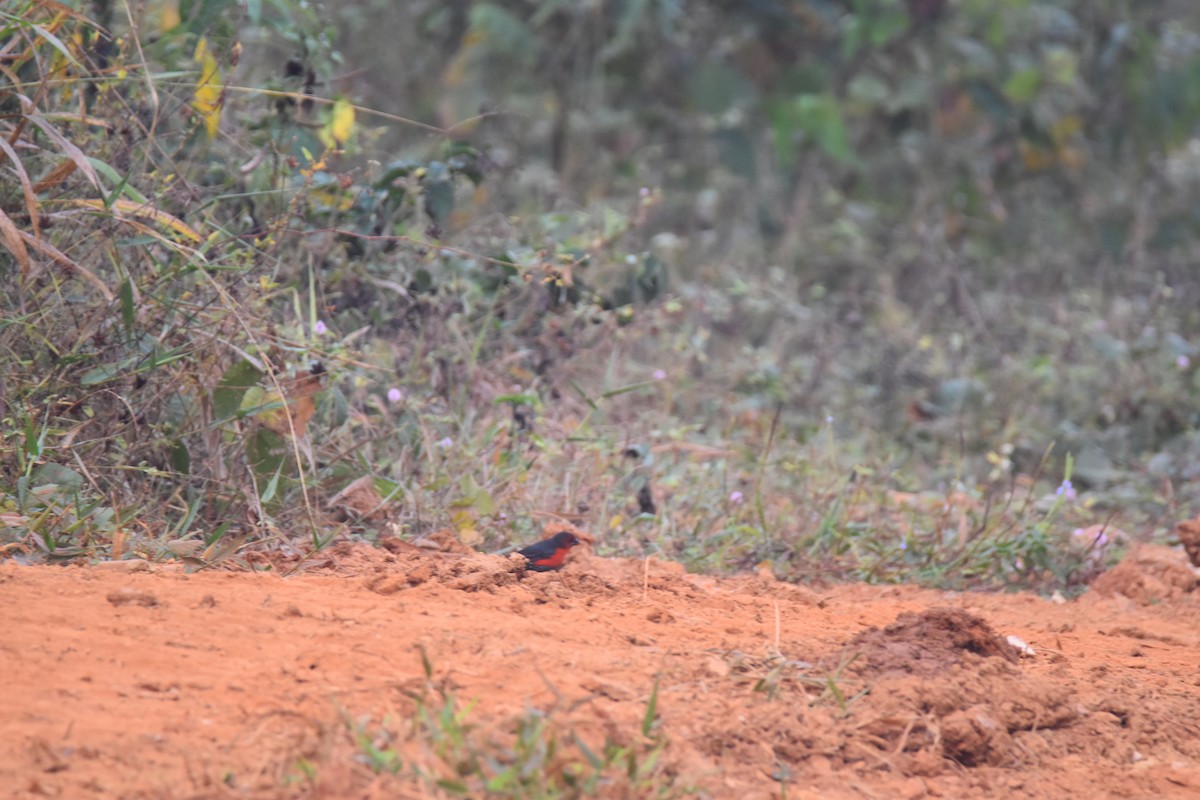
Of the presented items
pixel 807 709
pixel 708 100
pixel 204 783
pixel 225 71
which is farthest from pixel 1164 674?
pixel 708 100

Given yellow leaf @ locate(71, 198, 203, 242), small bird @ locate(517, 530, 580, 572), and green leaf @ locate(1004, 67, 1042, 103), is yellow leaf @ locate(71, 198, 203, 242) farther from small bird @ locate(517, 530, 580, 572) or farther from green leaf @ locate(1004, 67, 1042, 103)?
green leaf @ locate(1004, 67, 1042, 103)

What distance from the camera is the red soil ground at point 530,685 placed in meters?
1.93

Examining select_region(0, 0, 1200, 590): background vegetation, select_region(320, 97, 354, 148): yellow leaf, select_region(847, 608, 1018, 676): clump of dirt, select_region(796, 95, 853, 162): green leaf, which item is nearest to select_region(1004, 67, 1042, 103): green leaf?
select_region(0, 0, 1200, 590): background vegetation

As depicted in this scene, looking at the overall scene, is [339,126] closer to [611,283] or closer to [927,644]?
[611,283]

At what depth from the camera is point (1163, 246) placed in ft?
27.7

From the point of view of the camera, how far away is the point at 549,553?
3023 mm

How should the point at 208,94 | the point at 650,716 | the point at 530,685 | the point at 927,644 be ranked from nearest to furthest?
the point at 650,716 < the point at 530,685 < the point at 927,644 < the point at 208,94

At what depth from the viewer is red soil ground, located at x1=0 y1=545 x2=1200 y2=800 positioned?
6.33 feet

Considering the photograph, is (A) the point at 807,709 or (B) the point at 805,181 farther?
(B) the point at 805,181

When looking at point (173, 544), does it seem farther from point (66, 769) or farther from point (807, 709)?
point (807, 709)

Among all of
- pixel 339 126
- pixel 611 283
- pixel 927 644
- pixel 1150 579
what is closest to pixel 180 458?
pixel 339 126

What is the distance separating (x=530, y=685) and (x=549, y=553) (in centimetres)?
85

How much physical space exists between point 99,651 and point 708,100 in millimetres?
6732

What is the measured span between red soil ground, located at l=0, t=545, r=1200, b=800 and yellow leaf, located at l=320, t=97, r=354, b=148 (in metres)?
1.58
